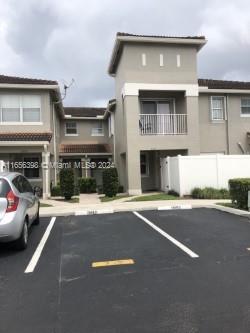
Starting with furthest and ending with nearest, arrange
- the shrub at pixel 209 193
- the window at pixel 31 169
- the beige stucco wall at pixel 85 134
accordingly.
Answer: the beige stucco wall at pixel 85 134 → the window at pixel 31 169 → the shrub at pixel 209 193

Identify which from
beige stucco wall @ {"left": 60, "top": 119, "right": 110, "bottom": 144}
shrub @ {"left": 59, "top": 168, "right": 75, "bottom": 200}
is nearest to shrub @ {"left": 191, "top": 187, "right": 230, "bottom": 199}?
shrub @ {"left": 59, "top": 168, "right": 75, "bottom": 200}

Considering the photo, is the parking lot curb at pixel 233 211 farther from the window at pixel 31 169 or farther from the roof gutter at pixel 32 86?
the window at pixel 31 169

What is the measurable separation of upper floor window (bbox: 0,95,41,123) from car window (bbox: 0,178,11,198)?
1284 centimetres

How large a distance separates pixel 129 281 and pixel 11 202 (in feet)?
10.6

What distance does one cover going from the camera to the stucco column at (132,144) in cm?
1922

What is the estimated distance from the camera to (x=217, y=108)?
22266mm

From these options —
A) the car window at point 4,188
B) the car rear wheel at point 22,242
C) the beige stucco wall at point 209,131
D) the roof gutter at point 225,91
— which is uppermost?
the roof gutter at point 225,91

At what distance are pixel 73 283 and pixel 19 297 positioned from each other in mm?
841

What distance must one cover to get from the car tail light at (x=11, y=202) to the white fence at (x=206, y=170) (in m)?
10.9

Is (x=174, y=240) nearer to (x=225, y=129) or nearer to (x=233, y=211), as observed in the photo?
(x=233, y=211)

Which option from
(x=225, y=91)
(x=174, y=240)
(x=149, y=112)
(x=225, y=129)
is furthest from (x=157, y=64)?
(x=174, y=240)

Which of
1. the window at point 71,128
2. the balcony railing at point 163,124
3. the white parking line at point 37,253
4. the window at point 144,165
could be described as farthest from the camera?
the window at point 71,128

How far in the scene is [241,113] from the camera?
22.6m

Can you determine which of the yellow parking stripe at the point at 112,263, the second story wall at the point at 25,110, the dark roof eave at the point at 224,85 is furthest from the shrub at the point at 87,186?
the yellow parking stripe at the point at 112,263
